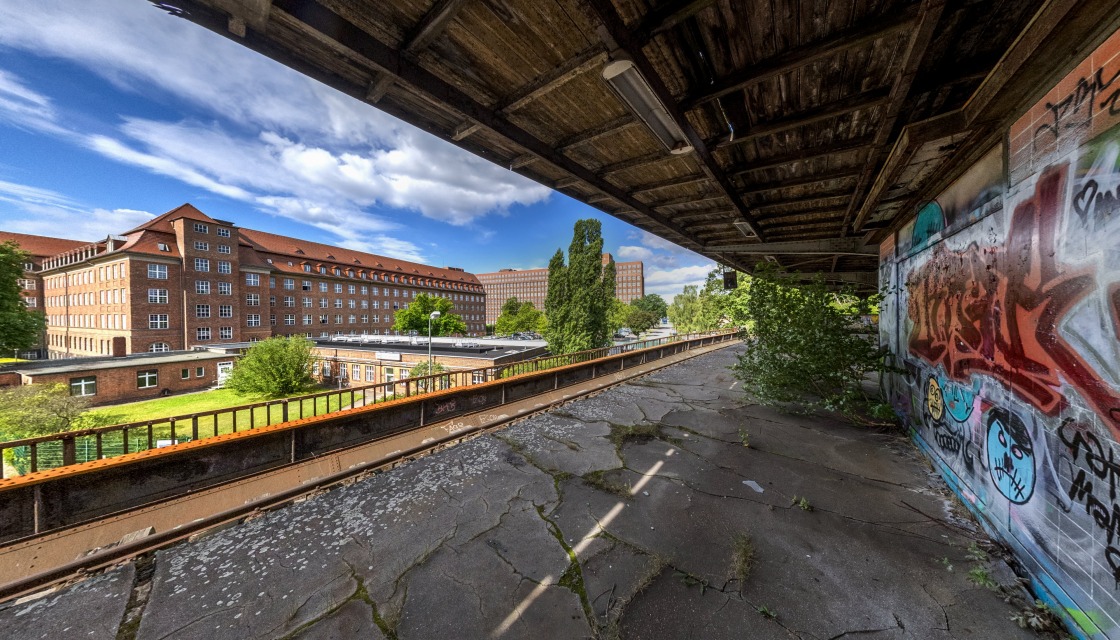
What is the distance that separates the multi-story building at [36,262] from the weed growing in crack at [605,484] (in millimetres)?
79767

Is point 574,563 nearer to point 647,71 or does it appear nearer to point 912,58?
point 647,71

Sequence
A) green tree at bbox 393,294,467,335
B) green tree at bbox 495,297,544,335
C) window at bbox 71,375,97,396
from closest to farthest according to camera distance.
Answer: window at bbox 71,375,97,396 → green tree at bbox 393,294,467,335 → green tree at bbox 495,297,544,335

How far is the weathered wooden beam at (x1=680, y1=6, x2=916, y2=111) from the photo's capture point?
93.2 inches

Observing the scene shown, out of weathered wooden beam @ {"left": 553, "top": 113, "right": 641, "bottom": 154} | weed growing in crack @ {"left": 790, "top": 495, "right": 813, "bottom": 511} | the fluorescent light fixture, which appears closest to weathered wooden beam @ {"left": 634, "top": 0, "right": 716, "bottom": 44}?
the fluorescent light fixture

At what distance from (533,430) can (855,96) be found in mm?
5878

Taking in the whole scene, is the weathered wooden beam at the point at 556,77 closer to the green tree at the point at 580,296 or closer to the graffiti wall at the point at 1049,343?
the graffiti wall at the point at 1049,343

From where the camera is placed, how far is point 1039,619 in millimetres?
2197

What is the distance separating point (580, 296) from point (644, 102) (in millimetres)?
21330

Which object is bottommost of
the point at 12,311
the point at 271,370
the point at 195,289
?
the point at 271,370

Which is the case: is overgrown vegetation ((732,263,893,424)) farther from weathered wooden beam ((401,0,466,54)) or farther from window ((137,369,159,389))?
window ((137,369,159,389))

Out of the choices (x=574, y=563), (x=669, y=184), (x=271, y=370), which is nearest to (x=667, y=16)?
(x=669, y=184)

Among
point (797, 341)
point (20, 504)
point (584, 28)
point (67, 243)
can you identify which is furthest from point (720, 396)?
point (67, 243)

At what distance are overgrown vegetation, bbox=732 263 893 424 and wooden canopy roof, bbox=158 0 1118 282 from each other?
225 centimetres

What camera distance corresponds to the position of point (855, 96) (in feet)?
10.6
